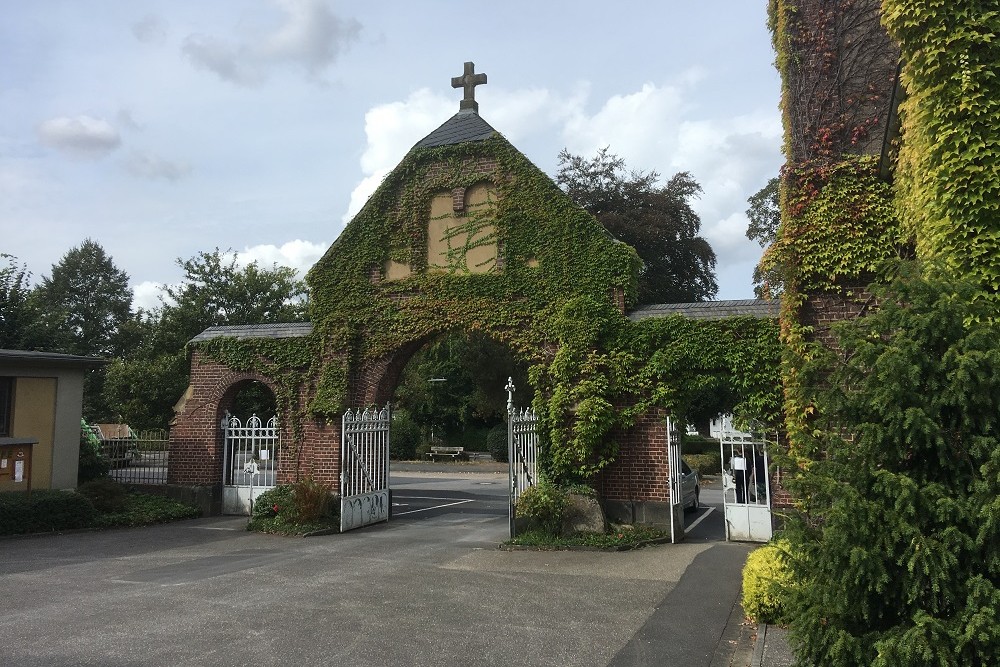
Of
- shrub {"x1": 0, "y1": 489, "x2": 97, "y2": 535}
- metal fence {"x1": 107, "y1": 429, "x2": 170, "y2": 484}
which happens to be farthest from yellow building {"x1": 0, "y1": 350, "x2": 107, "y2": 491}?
metal fence {"x1": 107, "y1": 429, "x2": 170, "y2": 484}

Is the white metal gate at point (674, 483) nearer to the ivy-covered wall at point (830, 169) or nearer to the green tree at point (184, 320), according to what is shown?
the ivy-covered wall at point (830, 169)

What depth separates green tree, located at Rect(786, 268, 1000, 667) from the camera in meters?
4.16

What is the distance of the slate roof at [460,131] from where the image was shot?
15.1m

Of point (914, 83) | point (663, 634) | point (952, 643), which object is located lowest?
point (663, 634)

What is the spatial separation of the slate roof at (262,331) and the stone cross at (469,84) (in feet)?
19.8

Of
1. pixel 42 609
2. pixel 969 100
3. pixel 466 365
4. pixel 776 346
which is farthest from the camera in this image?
pixel 466 365

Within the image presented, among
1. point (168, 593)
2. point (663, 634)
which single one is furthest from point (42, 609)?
point (663, 634)

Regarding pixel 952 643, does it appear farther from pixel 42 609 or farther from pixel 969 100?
pixel 42 609

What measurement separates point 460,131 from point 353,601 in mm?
10395

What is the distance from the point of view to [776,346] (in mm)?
11852

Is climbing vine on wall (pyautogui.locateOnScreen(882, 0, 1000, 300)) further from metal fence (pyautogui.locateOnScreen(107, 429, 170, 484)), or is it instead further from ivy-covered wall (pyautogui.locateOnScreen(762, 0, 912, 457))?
metal fence (pyautogui.locateOnScreen(107, 429, 170, 484))

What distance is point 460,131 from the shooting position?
15375 millimetres

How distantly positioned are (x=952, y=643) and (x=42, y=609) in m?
8.66

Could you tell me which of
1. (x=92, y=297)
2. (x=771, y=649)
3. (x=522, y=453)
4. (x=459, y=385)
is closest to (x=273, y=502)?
(x=522, y=453)
